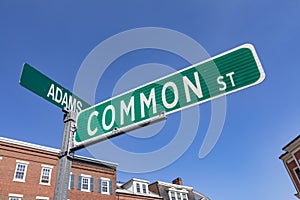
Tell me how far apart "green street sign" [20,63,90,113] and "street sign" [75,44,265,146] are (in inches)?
7.9

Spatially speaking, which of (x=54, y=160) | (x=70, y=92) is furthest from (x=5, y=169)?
(x=70, y=92)

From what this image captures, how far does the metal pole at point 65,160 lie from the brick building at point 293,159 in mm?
25310

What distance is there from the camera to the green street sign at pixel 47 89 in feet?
9.73

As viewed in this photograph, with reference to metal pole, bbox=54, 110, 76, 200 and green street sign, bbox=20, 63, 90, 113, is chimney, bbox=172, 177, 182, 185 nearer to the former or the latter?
green street sign, bbox=20, 63, 90, 113

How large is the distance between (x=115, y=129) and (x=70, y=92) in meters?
0.91

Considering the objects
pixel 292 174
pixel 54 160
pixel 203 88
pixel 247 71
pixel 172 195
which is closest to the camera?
pixel 247 71

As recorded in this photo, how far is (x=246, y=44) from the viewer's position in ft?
8.13

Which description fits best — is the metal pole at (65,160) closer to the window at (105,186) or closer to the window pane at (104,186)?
the window at (105,186)

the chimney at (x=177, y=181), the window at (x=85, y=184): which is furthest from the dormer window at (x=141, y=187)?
Answer: the chimney at (x=177, y=181)

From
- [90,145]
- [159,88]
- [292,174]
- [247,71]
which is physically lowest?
[90,145]

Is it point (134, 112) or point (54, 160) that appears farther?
point (54, 160)

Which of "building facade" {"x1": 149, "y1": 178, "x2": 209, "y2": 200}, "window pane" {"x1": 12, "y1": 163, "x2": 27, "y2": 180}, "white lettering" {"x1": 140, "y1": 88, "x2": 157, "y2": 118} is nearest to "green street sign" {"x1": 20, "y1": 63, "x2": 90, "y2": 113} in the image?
"white lettering" {"x1": 140, "y1": 88, "x2": 157, "y2": 118}

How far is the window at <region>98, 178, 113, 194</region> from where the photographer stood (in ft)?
96.0

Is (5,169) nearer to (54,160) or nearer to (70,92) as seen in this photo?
(54,160)
